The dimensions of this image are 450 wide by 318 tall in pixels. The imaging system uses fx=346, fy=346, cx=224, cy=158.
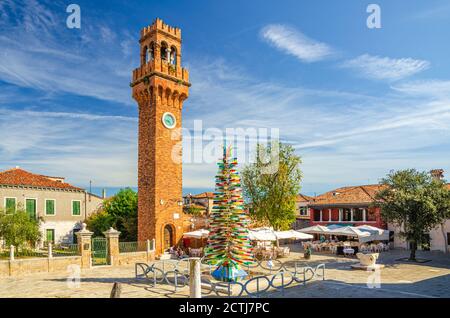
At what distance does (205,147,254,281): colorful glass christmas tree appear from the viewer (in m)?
14.7

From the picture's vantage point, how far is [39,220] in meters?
33.0

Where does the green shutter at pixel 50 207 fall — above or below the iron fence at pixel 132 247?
above

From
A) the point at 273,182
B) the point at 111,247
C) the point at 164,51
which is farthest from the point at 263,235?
the point at 164,51

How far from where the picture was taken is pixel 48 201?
113ft

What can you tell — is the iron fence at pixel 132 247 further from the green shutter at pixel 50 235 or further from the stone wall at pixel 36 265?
the green shutter at pixel 50 235

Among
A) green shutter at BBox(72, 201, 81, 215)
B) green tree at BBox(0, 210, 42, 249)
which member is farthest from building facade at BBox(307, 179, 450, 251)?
green tree at BBox(0, 210, 42, 249)

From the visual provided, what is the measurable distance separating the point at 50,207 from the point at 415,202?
32.2 metres

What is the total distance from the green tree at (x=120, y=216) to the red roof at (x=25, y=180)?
17.0 feet

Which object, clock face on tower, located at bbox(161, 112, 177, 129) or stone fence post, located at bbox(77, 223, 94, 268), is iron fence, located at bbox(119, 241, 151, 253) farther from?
clock face on tower, located at bbox(161, 112, 177, 129)

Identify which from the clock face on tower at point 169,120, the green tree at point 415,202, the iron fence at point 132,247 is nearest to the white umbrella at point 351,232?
the green tree at point 415,202

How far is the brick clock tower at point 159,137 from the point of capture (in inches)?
1020

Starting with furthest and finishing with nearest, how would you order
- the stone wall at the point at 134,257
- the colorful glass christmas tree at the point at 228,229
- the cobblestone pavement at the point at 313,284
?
the stone wall at the point at 134,257 < the colorful glass christmas tree at the point at 228,229 < the cobblestone pavement at the point at 313,284
